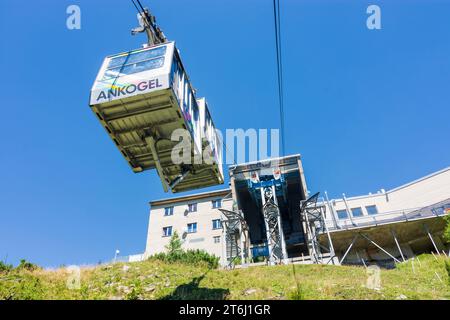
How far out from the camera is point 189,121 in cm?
856

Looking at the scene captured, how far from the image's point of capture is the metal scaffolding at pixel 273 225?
2423 centimetres

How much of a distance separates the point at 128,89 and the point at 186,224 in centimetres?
2965

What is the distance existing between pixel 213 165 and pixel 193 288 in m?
5.50

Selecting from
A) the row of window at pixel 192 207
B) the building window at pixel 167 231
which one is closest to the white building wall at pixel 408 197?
the row of window at pixel 192 207

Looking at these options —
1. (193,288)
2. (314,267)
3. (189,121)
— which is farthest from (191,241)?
(189,121)

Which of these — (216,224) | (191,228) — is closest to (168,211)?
(191,228)

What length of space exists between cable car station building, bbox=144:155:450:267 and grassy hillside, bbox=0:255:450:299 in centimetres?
872

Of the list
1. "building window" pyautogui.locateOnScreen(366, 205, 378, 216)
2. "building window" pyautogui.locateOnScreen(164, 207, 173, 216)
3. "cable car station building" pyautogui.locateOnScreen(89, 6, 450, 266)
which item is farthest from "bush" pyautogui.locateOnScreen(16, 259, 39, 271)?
"building window" pyautogui.locateOnScreen(366, 205, 378, 216)

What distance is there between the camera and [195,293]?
447 inches

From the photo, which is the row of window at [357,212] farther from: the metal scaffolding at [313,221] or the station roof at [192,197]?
the station roof at [192,197]

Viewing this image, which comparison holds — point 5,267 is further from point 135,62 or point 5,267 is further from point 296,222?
point 296,222

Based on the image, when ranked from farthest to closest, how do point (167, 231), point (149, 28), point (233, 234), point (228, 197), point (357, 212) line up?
point (167, 231) → point (228, 197) → point (357, 212) → point (233, 234) → point (149, 28)

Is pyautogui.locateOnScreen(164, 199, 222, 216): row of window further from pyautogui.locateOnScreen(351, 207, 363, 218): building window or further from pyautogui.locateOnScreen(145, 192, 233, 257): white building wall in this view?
pyautogui.locateOnScreen(351, 207, 363, 218): building window

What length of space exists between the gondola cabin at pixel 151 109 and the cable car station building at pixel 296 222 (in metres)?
15.1
